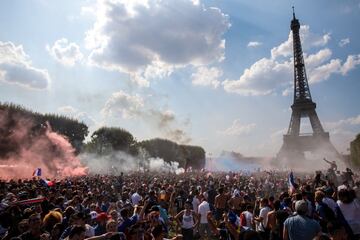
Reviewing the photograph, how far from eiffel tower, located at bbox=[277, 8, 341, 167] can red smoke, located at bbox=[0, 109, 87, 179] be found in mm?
48836

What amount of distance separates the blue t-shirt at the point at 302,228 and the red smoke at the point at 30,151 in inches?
1752

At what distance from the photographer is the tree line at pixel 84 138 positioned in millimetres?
48781

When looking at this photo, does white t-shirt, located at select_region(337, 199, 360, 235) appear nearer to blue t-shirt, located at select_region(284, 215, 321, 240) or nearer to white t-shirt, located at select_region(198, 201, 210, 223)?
blue t-shirt, located at select_region(284, 215, 321, 240)

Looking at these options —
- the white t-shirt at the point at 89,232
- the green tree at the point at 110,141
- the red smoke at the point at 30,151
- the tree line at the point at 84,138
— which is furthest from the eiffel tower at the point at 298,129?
the white t-shirt at the point at 89,232

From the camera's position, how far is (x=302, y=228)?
571cm

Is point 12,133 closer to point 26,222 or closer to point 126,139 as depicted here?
point 126,139

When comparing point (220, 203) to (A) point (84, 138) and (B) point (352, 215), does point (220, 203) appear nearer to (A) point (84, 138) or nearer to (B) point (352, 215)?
(B) point (352, 215)

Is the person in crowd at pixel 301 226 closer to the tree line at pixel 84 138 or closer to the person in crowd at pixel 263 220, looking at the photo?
the person in crowd at pixel 263 220

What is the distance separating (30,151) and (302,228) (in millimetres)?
52396

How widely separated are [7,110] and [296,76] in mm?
62185

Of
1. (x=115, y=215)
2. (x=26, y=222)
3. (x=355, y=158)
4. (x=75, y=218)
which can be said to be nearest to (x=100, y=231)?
(x=115, y=215)

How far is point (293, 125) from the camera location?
7406 centimetres

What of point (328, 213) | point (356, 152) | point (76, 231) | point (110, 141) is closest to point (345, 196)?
point (328, 213)

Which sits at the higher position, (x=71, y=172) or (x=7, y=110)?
(x=7, y=110)
